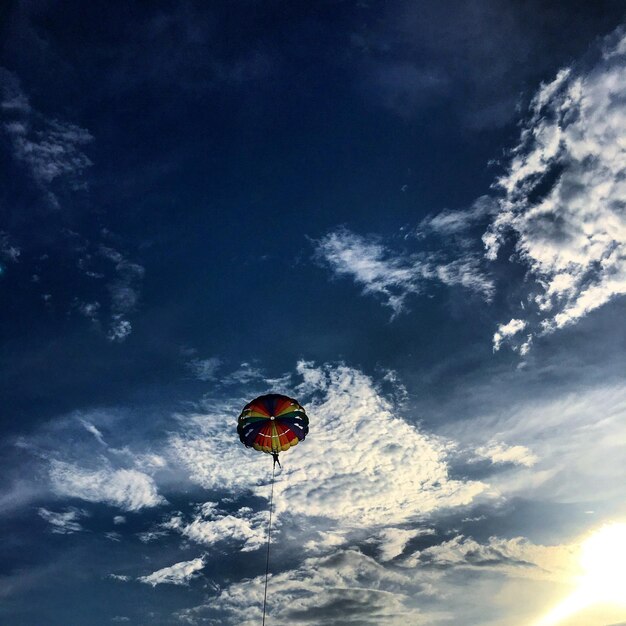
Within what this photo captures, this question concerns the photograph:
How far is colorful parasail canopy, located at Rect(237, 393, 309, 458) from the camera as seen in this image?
125 feet

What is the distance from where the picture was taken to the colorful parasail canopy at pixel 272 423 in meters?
38.1

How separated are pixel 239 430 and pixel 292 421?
4.66m

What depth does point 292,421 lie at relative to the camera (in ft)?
126

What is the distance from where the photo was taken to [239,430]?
3894 cm

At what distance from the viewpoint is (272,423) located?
38.4 m
